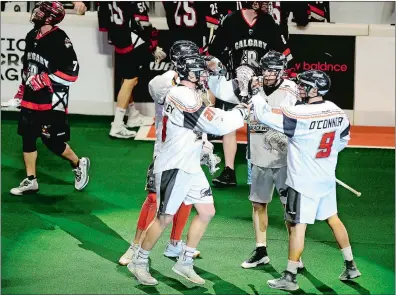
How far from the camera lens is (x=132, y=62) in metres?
13.2

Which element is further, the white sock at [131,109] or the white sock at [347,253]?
the white sock at [131,109]

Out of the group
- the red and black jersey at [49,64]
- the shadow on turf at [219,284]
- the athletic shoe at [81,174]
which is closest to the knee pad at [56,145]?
the athletic shoe at [81,174]

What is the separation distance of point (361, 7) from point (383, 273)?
6.23 m

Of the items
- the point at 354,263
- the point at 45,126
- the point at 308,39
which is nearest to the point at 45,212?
the point at 45,126

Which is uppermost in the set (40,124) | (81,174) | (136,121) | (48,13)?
(48,13)

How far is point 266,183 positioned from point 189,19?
172 inches

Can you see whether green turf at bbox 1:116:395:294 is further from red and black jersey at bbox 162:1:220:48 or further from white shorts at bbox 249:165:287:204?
red and black jersey at bbox 162:1:220:48

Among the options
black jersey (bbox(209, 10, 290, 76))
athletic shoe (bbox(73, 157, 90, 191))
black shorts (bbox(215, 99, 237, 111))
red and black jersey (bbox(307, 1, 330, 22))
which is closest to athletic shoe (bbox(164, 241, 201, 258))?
athletic shoe (bbox(73, 157, 90, 191))

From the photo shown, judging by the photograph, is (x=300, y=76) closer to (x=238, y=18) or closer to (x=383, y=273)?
(x=383, y=273)

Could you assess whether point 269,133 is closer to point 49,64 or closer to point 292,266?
point 292,266

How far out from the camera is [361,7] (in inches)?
573

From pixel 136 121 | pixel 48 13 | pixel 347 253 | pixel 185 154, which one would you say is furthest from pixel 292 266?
pixel 136 121

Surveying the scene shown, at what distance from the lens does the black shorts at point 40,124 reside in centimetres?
1101

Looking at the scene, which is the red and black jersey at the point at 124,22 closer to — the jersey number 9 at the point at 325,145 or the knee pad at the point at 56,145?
the knee pad at the point at 56,145
